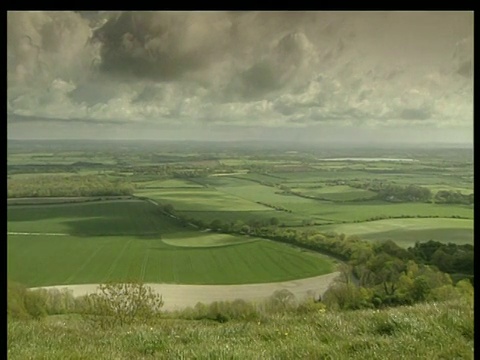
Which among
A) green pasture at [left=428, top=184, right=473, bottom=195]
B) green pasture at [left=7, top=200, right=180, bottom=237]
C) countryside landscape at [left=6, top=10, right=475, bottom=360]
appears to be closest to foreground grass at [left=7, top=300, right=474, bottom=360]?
countryside landscape at [left=6, top=10, right=475, bottom=360]

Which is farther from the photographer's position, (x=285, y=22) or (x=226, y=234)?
(x=226, y=234)

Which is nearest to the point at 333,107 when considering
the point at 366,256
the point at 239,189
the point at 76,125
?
the point at 239,189

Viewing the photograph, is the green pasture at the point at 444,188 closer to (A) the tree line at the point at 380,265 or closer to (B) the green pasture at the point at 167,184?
(A) the tree line at the point at 380,265

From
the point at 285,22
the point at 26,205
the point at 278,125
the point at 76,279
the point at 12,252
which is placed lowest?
the point at 76,279

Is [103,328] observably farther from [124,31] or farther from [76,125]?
[124,31]

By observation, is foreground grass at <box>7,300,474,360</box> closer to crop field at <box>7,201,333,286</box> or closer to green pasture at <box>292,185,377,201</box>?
crop field at <box>7,201,333,286</box>
